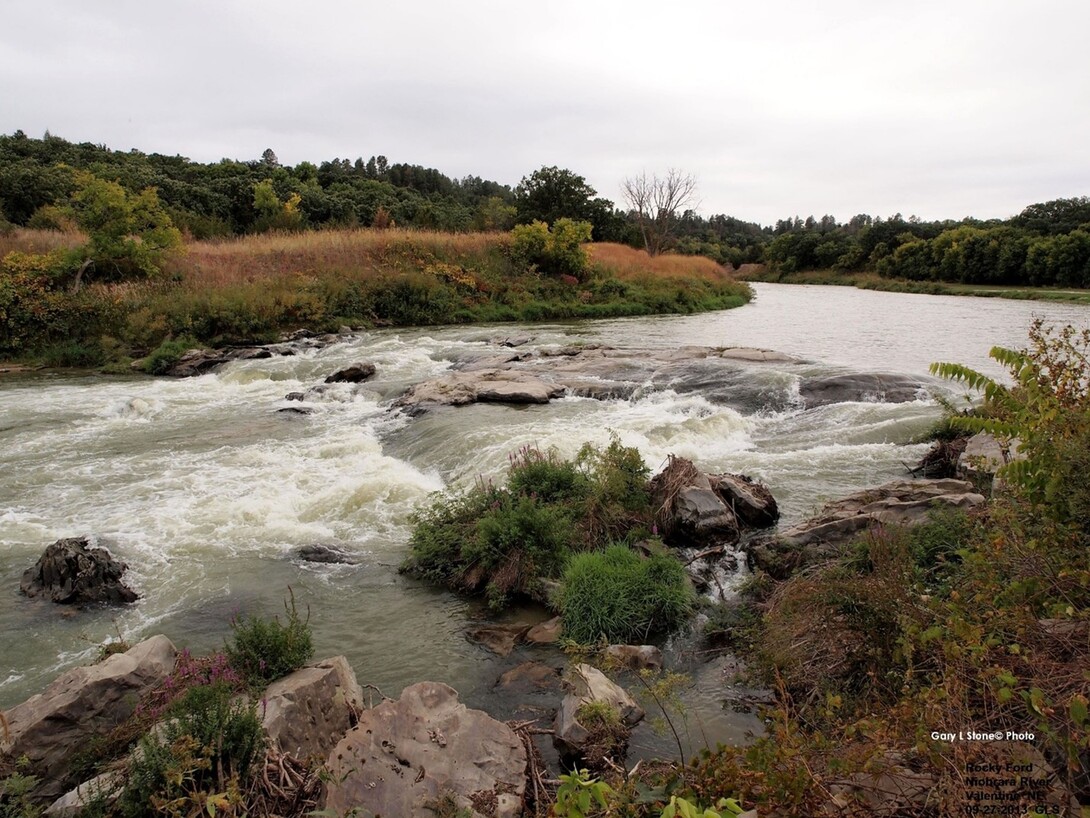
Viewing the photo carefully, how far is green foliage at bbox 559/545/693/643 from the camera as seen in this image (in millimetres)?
5090

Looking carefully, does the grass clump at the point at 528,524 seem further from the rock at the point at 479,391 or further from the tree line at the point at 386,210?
the tree line at the point at 386,210

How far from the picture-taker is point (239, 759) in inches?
124

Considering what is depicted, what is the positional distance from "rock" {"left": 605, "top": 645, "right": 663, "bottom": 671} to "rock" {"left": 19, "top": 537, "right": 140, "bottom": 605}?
436cm

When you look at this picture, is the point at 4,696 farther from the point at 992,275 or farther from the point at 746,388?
the point at 992,275

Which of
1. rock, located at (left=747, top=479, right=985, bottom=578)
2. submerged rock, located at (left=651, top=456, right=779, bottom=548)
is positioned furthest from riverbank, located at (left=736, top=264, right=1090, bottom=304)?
submerged rock, located at (left=651, top=456, right=779, bottom=548)

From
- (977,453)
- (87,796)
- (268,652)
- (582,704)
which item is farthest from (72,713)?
(977,453)

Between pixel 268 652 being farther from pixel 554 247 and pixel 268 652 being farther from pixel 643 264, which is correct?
pixel 643 264

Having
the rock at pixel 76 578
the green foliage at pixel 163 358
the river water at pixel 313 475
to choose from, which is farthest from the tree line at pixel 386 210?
the rock at pixel 76 578

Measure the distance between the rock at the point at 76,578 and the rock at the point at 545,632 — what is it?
3631 mm

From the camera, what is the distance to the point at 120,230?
67.3 ft

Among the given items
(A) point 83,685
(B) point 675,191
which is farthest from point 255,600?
(B) point 675,191

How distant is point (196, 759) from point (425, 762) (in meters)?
1.05

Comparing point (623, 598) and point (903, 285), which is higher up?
point (903, 285)

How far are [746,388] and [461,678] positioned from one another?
907cm
